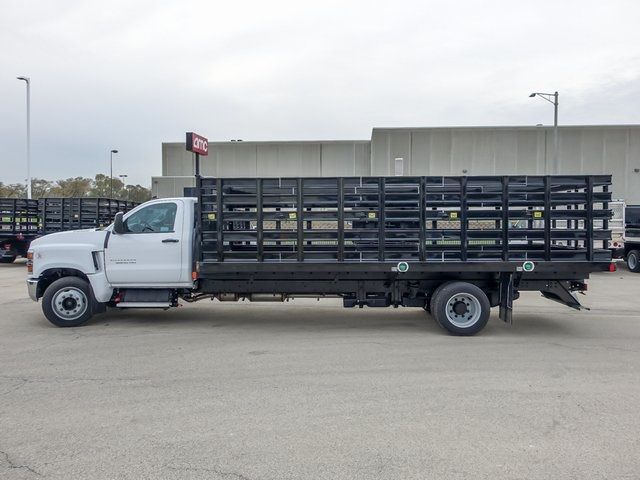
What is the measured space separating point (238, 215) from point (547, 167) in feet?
109

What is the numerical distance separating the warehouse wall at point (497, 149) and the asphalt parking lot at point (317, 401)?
93.0ft

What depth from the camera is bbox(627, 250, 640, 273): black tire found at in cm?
1870

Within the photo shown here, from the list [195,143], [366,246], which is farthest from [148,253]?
[195,143]

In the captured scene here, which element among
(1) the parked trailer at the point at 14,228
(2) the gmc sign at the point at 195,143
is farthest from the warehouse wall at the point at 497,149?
(2) the gmc sign at the point at 195,143

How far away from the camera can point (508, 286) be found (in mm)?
7980

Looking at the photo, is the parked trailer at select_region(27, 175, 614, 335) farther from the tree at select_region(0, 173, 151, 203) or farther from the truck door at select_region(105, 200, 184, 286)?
the tree at select_region(0, 173, 151, 203)

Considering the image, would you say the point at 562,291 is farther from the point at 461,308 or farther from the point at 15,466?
the point at 15,466

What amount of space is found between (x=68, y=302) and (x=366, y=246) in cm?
488

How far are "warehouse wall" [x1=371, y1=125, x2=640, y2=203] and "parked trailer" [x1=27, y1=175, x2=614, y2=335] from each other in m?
28.5

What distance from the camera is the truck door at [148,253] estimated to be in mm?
8297

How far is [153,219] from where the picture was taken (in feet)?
27.7

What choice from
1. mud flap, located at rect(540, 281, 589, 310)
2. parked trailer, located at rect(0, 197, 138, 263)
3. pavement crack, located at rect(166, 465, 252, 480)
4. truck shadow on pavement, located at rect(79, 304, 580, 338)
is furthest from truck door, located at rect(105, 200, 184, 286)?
parked trailer, located at rect(0, 197, 138, 263)

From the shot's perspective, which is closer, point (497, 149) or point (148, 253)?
point (148, 253)

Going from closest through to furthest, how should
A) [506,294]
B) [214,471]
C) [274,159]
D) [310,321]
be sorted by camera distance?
1. [214,471]
2. [506,294]
3. [310,321]
4. [274,159]
